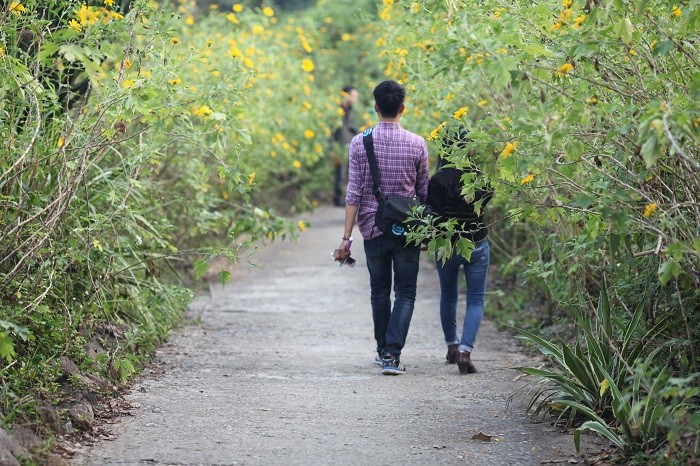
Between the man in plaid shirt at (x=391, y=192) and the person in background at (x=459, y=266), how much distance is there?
0.60 ft

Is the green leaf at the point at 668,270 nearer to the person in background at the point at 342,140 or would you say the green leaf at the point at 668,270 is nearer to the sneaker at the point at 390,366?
the sneaker at the point at 390,366

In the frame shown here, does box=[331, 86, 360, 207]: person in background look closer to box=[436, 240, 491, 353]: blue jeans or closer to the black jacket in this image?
box=[436, 240, 491, 353]: blue jeans

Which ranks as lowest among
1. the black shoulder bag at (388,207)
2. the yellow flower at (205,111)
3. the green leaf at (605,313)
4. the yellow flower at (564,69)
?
the green leaf at (605,313)

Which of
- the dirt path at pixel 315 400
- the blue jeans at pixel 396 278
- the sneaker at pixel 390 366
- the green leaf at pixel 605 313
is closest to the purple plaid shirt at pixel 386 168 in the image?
the blue jeans at pixel 396 278

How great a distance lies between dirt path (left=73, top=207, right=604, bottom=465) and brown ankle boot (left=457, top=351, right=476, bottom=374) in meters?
0.07

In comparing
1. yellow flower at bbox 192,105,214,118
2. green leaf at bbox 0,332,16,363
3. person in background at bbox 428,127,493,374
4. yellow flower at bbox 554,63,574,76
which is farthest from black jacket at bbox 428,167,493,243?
green leaf at bbox 0,332,16,363

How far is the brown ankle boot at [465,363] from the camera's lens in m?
7.43

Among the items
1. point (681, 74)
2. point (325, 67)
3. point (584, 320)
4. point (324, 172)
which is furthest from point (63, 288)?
point (325, 67)

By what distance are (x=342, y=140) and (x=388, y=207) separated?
1170cm

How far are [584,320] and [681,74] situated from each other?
154 centimetres

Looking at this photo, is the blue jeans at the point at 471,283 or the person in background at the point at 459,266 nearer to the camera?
the person in background at the point at 459,266

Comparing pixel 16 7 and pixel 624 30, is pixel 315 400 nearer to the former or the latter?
pixel 16 7

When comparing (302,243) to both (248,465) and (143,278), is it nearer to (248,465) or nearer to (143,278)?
(143,278)

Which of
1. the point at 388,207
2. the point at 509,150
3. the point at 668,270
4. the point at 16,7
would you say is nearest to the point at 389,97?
the point at 388,207
